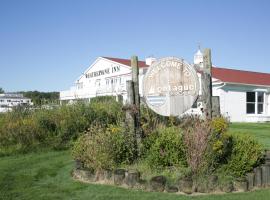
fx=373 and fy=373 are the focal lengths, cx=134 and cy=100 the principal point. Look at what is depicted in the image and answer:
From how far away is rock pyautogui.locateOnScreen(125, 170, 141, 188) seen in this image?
23.1ft

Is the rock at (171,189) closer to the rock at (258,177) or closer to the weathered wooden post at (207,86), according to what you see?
the rock at (258,177)

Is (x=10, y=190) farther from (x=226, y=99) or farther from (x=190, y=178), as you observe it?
(x=226, y=99)

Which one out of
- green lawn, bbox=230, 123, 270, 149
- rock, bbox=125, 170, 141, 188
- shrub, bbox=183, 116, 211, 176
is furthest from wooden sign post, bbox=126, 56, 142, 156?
green lawn, bbox=230, 123, 270, 149

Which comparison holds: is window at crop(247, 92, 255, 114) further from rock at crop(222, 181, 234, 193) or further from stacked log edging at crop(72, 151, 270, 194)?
rock at crop(222, 181, 234, 193)

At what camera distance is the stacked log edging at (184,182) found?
21.9 feet

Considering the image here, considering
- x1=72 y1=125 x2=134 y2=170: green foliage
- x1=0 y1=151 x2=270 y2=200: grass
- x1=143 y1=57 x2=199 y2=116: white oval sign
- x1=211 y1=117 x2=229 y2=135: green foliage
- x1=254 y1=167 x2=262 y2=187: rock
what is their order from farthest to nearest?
1. x1=143 y1=57 x2=199 y2=116: white oval sign
2. x1=72 y1=125 x2=134 y2=170: green foliage
3. x1=211 y1=117 x2=229 y2=135: green foliage
4. x1=254 y1=167 x2=262 y2=187: rock
5. x1=0 y1=151 x2=270 y2=200: grass

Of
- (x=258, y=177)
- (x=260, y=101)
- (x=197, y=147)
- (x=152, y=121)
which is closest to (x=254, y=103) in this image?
(x=260, y=101)

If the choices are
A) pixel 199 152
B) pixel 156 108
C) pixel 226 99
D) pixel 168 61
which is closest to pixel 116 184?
pixel 199 152

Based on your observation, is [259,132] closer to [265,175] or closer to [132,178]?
[265,175]

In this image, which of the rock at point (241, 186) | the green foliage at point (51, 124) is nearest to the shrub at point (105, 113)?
the green foliage at point (51, 124)

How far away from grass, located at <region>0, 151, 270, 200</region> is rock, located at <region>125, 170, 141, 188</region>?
22 centimetres

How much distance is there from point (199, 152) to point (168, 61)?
333cm

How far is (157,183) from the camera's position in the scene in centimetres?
679

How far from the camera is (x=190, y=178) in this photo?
6.82 m
